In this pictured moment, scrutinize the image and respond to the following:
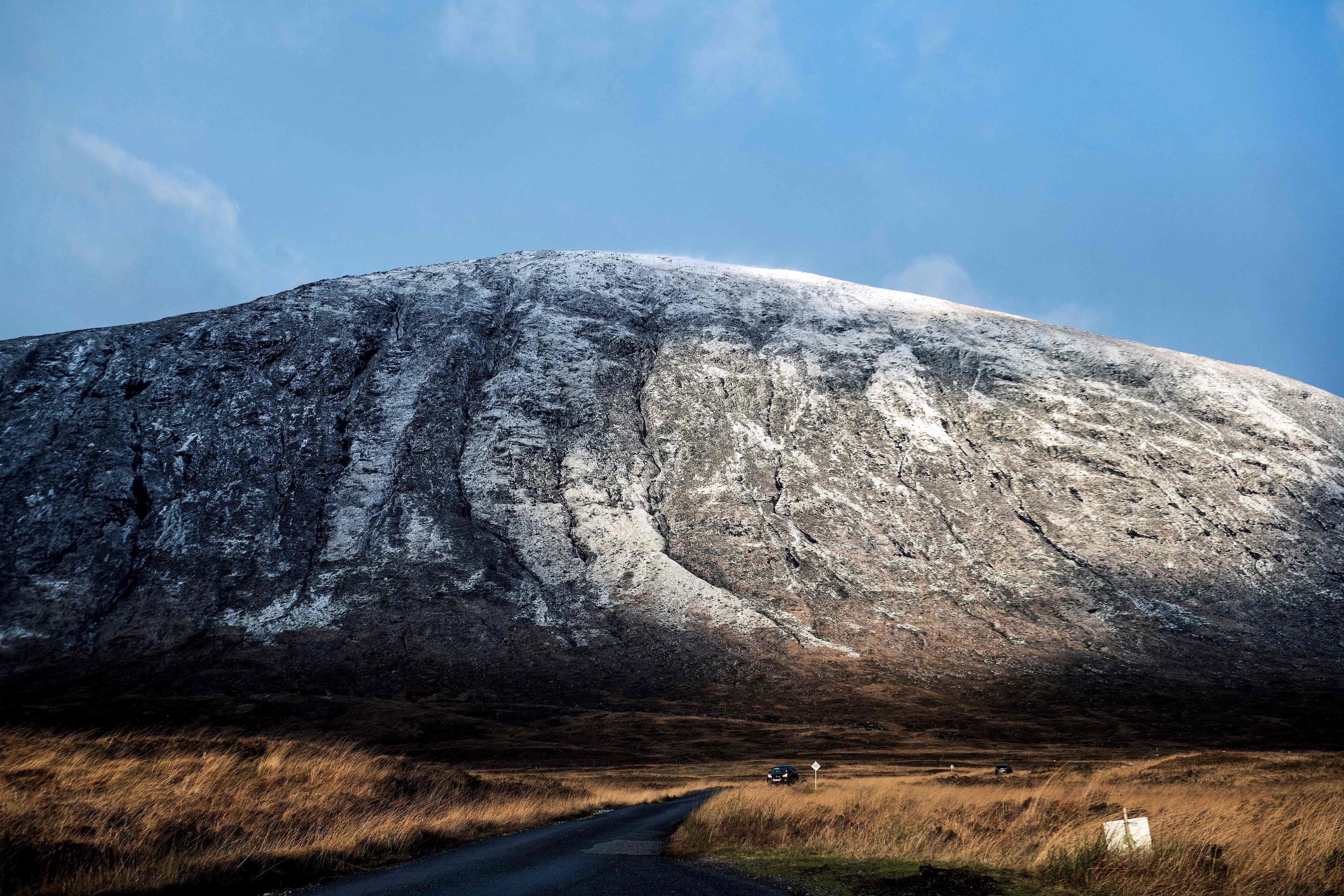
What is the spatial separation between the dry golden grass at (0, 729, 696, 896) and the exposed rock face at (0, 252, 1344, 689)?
75289 millimetres

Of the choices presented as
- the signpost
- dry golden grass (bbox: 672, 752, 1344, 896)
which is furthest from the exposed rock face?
the signpost

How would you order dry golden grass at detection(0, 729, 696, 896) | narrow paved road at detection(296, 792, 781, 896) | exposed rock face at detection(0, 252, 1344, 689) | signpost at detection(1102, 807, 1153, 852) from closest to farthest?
dry golden grass at detection(0, 729, 696, 896) < narrow paved road at detection(296, 792, 781, 896) < signpost at detection(1102, 807, 1153, 852) < exposed rock face at detection(0, 252, 1344, 689)

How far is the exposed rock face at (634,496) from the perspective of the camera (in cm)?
9288

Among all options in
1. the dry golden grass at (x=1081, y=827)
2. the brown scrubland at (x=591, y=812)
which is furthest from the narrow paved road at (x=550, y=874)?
the dry golden grass at (x=1081, y=827)

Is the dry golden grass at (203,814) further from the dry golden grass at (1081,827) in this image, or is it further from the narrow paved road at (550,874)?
the dry golden grass at (1081,827)

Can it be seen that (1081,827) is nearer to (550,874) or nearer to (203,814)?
(550,874)

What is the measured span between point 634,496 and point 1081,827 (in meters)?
103

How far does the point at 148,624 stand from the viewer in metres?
89.3

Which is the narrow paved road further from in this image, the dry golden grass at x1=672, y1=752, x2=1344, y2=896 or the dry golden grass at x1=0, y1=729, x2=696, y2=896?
the dry golden grass at x1=672, y1=752, x2=1344, y2=896

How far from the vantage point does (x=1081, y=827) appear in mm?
12742

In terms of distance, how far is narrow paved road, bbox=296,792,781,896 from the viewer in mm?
8906

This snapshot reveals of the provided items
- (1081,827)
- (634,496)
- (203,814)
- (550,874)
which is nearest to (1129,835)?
(1081,827)

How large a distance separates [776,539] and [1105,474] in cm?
5417

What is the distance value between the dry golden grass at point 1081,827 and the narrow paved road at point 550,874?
1844mm
